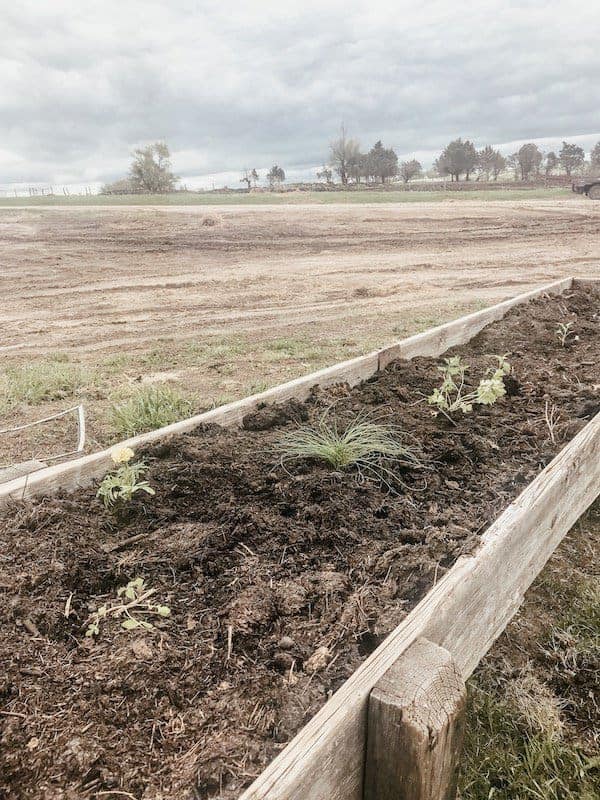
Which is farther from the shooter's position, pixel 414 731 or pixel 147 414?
pixel 147 414

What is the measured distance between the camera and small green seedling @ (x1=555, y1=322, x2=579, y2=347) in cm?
415

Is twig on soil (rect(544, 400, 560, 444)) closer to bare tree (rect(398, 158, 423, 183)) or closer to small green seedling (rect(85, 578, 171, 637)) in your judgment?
small green seedling (rect(85, 578, 171, 637))

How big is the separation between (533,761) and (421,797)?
28.4 inches

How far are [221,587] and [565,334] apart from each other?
11.5ft

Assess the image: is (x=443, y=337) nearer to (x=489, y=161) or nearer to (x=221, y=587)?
(x=221, y=587)

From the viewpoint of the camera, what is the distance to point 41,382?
520 centimetres

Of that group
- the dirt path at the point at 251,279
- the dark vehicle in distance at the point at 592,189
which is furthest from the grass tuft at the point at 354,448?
the dark vehicle in distance at the point at 592,189

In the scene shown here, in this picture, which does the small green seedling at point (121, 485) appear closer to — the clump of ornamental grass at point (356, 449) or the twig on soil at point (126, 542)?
the twig on soil at point (126, 542)

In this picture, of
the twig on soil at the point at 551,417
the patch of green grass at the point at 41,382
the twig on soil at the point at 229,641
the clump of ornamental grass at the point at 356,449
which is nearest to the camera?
the twig on soil at the point at 229,641

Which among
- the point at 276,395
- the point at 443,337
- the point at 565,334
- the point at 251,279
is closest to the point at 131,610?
the point at 276,395

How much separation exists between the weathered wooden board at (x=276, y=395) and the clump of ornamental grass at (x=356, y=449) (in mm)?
431

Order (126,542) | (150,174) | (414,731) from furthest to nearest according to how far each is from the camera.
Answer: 1. (150,174)
2. (126,542)
3. (414,731)

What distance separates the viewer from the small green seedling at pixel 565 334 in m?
4.15

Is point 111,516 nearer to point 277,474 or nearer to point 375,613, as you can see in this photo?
point 277,474
